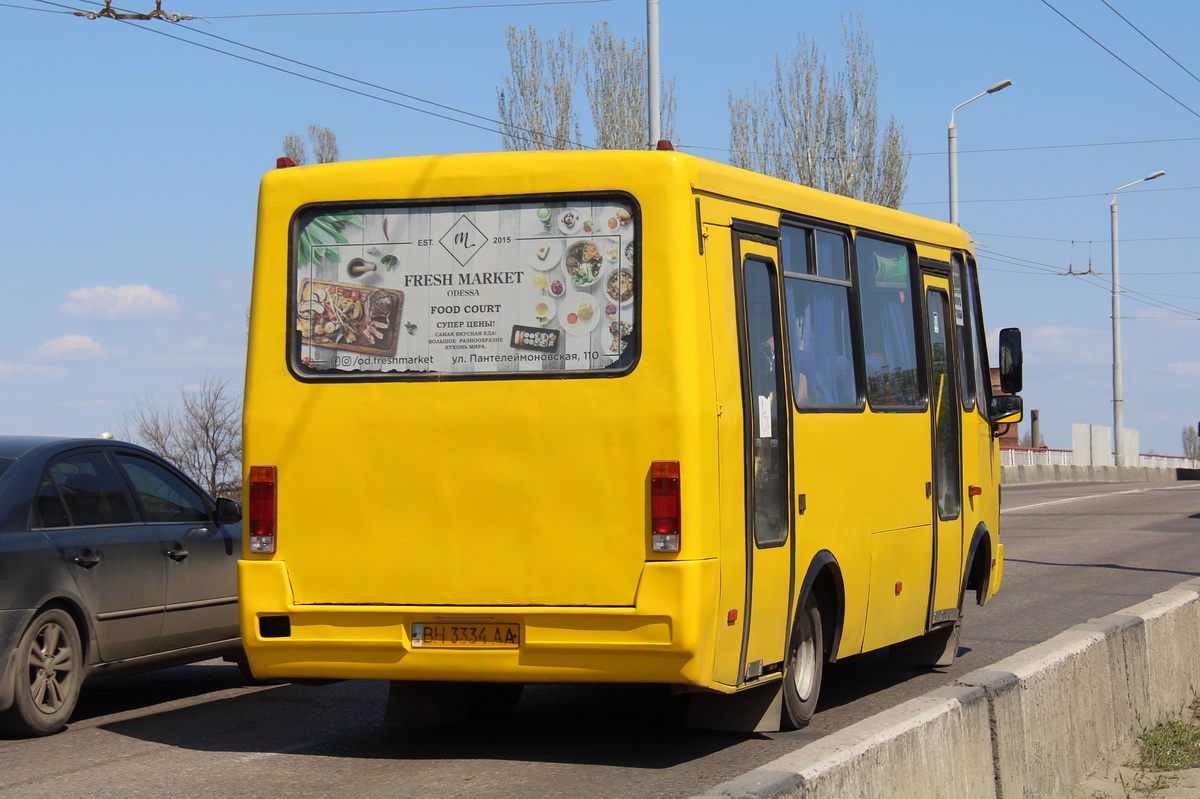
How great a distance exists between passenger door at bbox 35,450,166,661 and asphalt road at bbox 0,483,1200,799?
542 millimetres

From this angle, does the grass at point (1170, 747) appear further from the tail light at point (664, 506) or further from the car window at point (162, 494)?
the car window at point (162, 494)

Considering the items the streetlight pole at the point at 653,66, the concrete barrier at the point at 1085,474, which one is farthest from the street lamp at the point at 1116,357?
the streetlight pole at the point at 653,66

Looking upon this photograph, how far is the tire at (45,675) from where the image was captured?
802cm

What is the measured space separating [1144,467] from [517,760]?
6552cm

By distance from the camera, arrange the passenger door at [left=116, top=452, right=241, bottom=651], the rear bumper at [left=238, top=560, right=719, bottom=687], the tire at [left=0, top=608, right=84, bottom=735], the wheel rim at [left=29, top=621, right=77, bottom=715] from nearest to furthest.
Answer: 1. the rear bumper at [left=238, top=560, right=719, bottom=687]
2. the tire at [left=0, top=608, right=84, bottom=735]
3. the wheel rim at [left=29, top=621, right=77, bottom=715]
4. the passenger door at [left=116, top=452, right=241, bottom=651]

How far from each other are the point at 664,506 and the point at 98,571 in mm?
3553

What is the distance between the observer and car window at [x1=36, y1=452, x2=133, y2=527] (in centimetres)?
858

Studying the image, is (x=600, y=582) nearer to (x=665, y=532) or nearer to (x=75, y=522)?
(x=665, y=532)

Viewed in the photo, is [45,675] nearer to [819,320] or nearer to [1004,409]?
[819,320]

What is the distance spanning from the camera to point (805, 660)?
27.1ft

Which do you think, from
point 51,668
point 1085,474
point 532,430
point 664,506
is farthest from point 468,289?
→ point 1085,474

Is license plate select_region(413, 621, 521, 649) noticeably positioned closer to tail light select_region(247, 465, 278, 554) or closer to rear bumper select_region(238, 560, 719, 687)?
rear bumper select_region(238, 560, 719, 687)

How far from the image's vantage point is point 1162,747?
8391 mm

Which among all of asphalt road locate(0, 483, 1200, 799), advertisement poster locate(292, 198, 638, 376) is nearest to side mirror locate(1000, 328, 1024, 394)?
asphalt road locate(0, 483, 1200, 799)
